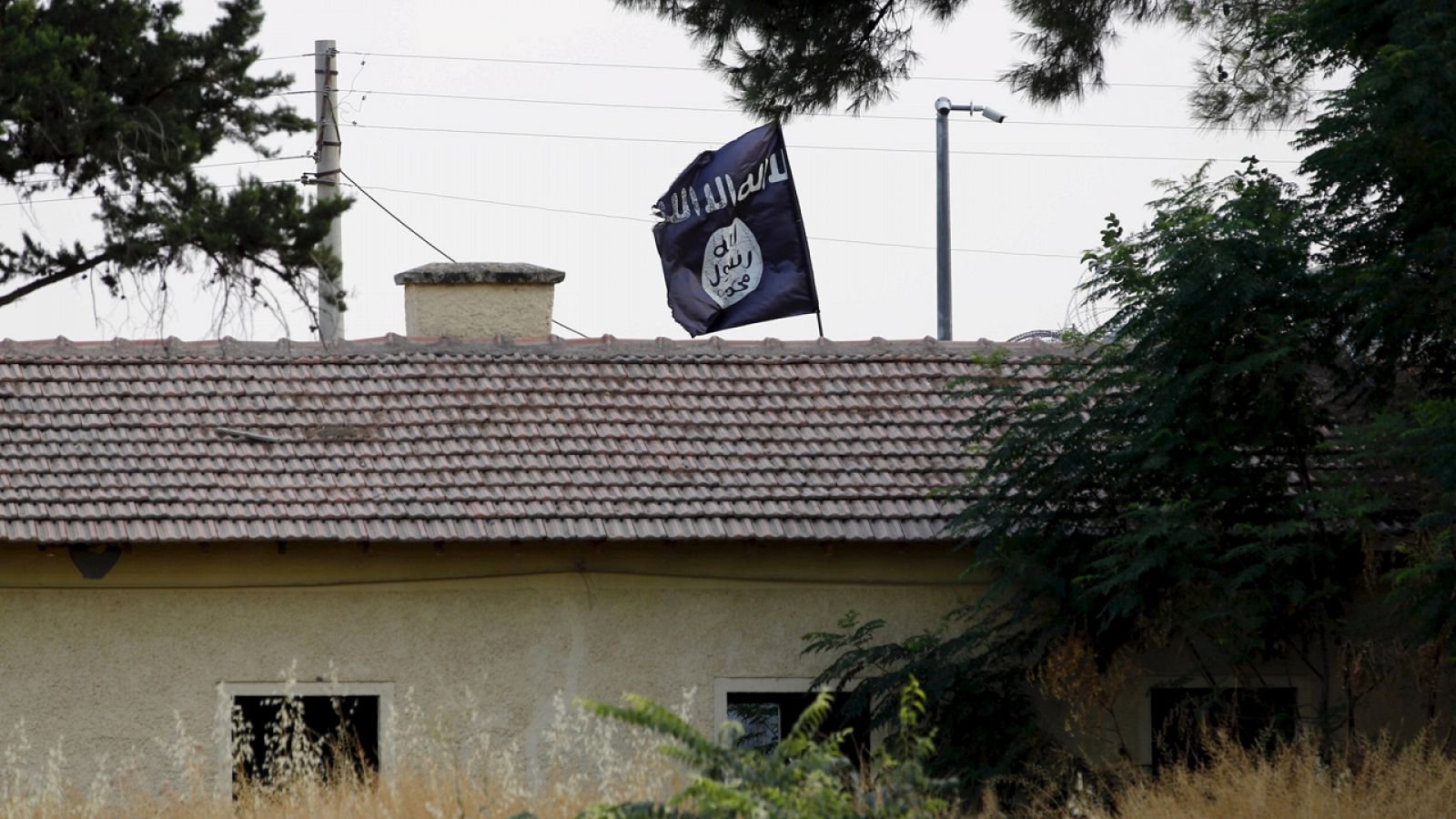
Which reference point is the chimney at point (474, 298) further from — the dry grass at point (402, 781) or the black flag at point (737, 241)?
the dry grass at point (402, 781)

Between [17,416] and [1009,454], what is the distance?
22.9ft

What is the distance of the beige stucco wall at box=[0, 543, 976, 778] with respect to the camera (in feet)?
38.9

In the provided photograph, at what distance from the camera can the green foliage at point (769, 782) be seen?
6133 millimetres

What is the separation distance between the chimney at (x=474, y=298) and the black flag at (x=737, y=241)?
1994mm

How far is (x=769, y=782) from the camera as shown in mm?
6285

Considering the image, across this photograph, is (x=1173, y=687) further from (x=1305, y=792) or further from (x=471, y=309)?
(x=471, y=309)

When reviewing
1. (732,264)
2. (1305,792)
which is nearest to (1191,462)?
(1305,792)

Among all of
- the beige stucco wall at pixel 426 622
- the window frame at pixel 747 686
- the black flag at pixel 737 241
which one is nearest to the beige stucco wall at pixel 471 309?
the black flag at pixel 737 241

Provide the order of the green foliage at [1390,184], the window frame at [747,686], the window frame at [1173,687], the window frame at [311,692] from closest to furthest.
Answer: the green foliage at [1390,184] < the window frame at [311,692] < the window frame at [1173,687] < the window frame at [747,686]

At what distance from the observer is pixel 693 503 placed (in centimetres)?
1219

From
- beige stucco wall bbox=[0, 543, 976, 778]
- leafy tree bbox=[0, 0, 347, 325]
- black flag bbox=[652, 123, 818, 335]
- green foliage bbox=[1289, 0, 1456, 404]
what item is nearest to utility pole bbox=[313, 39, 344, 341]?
leafy tree bbox=[0, 0, 347, 325]

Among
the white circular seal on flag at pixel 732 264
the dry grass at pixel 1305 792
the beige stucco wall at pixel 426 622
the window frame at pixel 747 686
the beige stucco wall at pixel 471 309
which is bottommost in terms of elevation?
the dry grass at pixel 1305 792

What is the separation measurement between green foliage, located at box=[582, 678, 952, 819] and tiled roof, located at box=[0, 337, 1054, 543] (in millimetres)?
5406

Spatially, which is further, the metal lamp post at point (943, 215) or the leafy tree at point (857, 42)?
the metal lamp post at point (943, 215)
